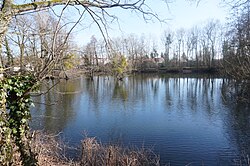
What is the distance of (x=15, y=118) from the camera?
4.69 m

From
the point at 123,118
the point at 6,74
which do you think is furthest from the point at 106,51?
the point at 123,118

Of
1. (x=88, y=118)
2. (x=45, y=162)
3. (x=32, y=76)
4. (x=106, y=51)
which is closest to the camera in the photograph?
(x=32, y=76)

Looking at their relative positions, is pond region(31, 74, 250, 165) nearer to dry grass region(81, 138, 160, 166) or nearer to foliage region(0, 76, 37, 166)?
dry grass region(81, 138, 160, 166)

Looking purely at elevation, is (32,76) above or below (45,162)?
above

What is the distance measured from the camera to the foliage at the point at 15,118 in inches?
170

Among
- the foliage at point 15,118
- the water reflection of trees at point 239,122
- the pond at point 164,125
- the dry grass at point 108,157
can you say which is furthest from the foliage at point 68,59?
the water reflection of trees at point 239,122

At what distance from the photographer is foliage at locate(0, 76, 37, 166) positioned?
4.31m

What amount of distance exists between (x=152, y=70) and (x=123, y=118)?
1674 inches

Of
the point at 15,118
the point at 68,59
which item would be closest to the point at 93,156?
the point at 15,118

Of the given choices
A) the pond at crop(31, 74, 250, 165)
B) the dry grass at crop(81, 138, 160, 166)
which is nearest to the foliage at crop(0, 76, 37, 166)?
the pond at crop(31, 74, 250, 165)

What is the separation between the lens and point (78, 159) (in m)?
7.99

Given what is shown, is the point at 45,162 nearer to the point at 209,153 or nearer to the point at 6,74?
the point at 6,74

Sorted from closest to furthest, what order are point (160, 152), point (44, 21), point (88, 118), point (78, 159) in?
point (44, 21) → point (78, 159) → point (160, 152) → point (88, 118)

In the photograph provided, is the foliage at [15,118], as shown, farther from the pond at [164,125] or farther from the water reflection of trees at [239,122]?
the water reflection of trees at [239,122]
